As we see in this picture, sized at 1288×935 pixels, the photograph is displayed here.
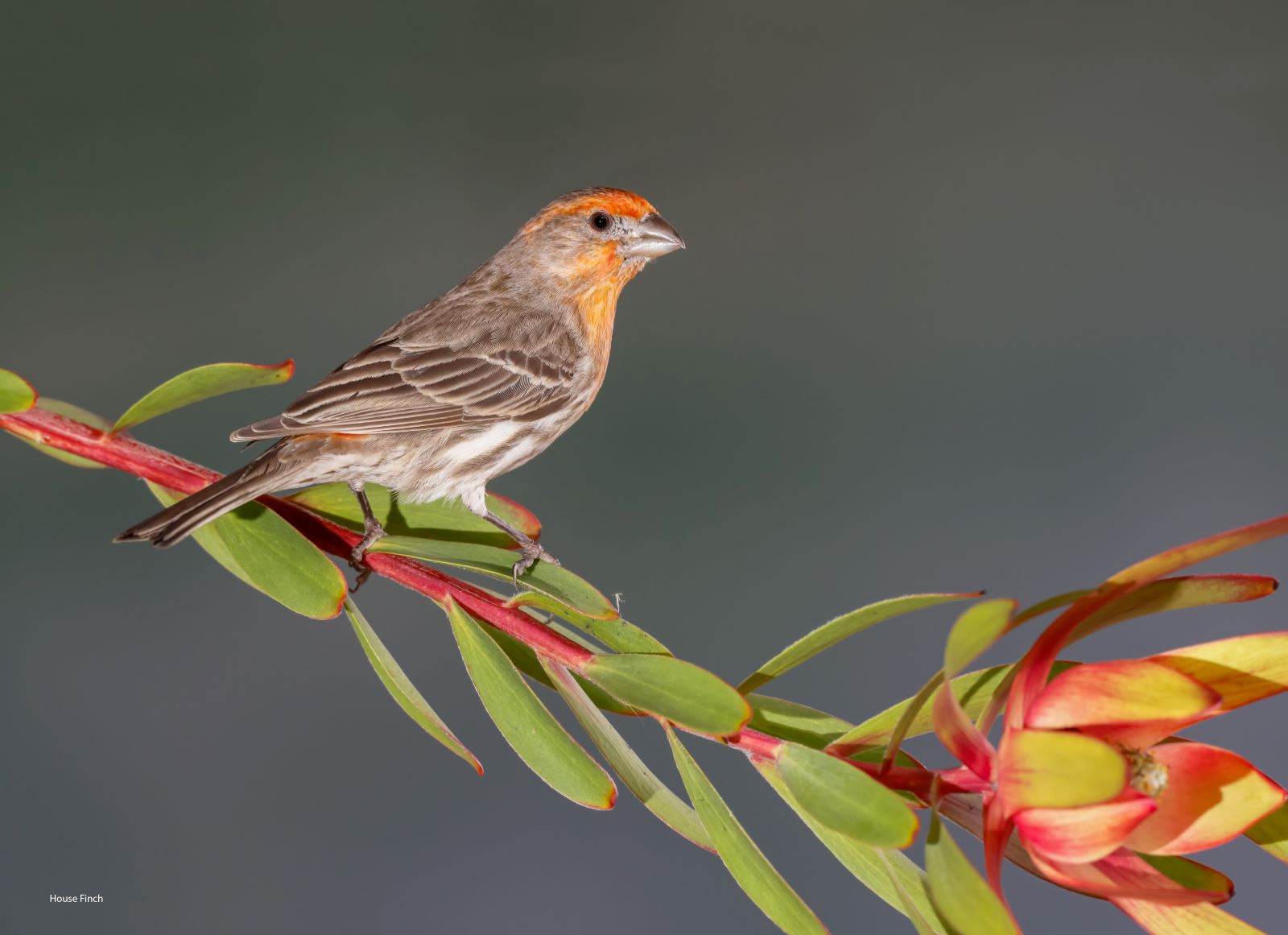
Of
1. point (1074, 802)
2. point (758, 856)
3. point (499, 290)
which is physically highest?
point (499, 290)

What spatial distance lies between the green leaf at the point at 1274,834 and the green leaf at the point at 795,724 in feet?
0.83

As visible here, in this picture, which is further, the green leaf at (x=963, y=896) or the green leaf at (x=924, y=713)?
the green leaf at (x=924, y=713)

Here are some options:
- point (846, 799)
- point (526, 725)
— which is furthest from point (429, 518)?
point (846, 799)

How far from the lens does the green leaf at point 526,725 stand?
2.36 ft

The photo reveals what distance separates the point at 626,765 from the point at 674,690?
0.45 feet

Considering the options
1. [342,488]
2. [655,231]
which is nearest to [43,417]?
[342,488]

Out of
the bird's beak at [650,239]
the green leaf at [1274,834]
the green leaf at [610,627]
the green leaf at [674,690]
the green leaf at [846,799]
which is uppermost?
the bird's beak at [650,239]

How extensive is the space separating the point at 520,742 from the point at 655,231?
0.90 meters

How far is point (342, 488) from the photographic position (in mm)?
1007

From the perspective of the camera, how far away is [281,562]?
78cm

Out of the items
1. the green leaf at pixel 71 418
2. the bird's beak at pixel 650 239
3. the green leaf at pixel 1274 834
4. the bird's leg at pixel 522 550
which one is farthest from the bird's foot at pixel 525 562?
the bird's beak at pixel 650 239

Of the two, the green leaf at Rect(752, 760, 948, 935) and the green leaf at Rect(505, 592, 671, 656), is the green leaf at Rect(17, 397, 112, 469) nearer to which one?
the green leaf at Rect(505, 592, 671, 656)

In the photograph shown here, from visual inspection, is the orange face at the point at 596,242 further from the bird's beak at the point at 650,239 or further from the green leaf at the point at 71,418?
the green leaf at the point at 71,418

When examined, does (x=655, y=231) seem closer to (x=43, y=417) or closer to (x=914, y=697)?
(x=43, y=417)
